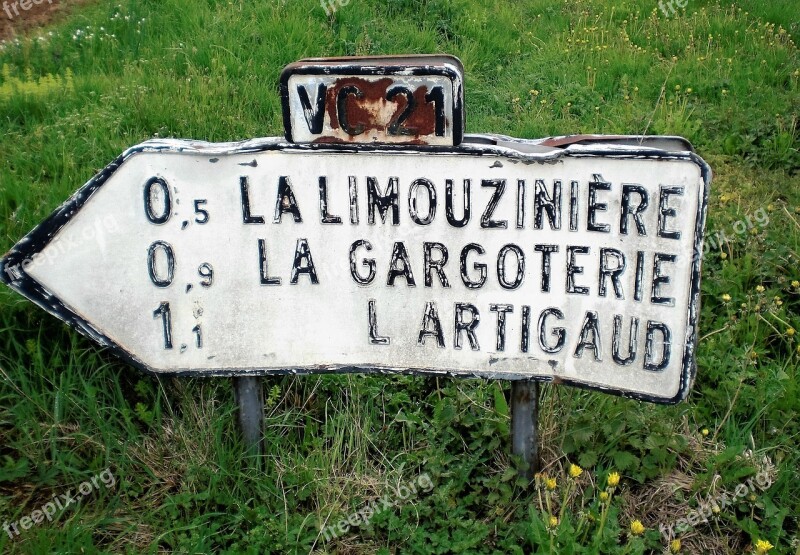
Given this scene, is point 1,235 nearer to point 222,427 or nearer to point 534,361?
point 222,427

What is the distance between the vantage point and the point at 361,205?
2074 mm

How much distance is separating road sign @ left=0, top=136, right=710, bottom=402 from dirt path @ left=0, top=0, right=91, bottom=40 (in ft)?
13.2

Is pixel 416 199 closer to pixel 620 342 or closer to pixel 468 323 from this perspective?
pixel 468 323

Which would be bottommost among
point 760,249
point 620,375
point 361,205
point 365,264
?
point 760,249

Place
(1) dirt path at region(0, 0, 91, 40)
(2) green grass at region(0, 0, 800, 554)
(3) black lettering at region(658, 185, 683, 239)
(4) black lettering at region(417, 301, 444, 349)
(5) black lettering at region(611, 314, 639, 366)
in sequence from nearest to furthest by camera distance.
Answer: (3) black lettering at region(658, 185, 683, 239) → (5) black lettering at region(611, 314, 639, 366) → (4) black lettering at region(417, 301, 444, 349) → (2) green grass at region(0, 0, 800, 554) → (1) dirt path at region(0, 0, 91, 40)

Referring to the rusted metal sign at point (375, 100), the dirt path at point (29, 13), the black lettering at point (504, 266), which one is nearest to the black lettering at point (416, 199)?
the rusted metal sign at point (375, 100)

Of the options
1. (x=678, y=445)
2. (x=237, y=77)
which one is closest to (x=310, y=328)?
(x=678, y=445)

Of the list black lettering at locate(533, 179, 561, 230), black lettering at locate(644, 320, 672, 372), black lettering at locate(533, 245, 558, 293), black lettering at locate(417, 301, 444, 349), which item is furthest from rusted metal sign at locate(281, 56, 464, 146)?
black lettering at locate(644, 320, 672, 372)

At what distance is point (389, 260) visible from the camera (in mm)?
2105

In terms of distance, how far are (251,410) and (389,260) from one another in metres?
0.71

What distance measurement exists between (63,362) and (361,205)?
1.25m

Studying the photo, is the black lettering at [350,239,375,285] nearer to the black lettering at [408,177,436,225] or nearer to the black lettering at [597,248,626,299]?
the black lettering at [408,177,436,225]

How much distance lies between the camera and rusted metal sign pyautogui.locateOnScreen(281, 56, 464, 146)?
1.94 meters

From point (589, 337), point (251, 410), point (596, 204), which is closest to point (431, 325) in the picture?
point (589, 337)
